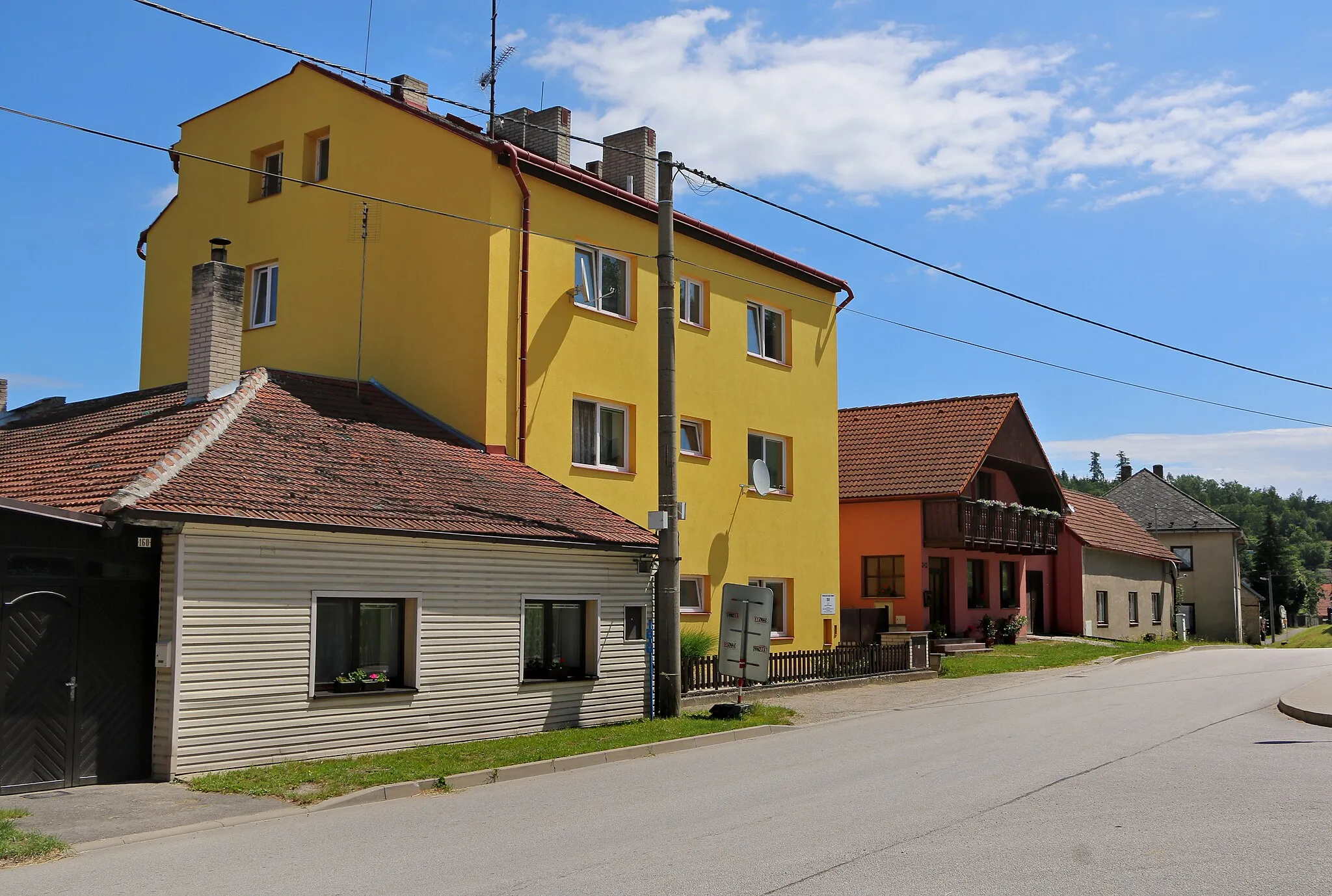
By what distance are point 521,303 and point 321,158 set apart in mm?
5823

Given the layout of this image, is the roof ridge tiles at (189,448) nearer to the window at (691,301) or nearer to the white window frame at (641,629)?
the white window frame at (641,629)

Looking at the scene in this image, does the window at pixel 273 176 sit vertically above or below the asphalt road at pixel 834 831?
above

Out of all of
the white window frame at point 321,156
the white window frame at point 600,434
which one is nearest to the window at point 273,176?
the white window frame at point 321,156

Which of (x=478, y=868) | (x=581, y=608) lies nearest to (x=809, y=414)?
(x=581, y=608)

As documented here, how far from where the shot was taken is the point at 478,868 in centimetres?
828

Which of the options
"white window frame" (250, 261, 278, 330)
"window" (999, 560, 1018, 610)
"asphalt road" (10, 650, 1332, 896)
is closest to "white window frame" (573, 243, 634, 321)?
"white window frame" (250, 261, 278, 330)

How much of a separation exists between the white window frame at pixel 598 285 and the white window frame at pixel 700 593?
5.20 m

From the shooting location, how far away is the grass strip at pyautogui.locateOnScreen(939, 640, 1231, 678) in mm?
28188

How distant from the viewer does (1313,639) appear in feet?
264

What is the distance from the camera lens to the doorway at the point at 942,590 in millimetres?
35844

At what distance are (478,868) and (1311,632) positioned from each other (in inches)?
4062

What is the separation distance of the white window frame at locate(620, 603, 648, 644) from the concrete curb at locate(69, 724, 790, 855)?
2.36 meters

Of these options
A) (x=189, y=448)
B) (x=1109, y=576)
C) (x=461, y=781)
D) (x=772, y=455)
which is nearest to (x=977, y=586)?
(x=1109, y=576)

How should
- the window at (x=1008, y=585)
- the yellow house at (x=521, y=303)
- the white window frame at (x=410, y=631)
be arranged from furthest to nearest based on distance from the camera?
1. the window at (x=1008, y=585)
2. the yellow house at (x=521, y=303)
3. the white window frame at (x=410, y=631)
